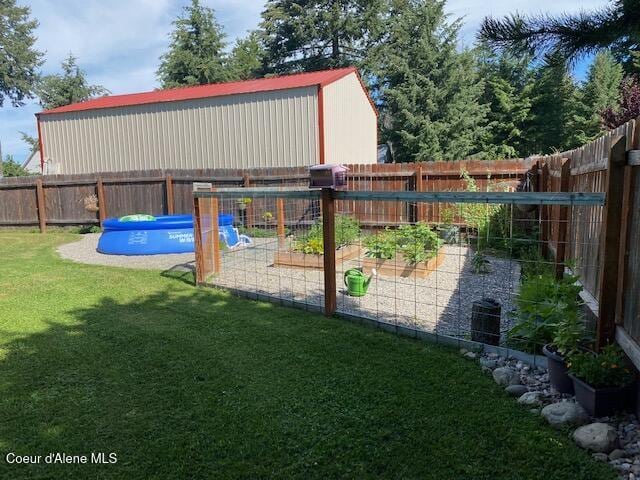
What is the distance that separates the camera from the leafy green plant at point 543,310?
3.08m

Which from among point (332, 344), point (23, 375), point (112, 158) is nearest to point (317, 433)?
point (332, 344)

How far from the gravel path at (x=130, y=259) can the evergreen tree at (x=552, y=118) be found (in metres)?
24.1

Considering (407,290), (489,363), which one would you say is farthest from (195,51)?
(489,363)

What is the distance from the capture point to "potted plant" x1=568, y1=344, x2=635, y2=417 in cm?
253

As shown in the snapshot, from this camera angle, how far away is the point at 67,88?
3525cm

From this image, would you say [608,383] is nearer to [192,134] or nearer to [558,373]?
[558,373]

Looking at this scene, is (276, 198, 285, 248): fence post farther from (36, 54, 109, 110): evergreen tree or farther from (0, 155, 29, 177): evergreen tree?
(36, 54, 109, 110): evergreen tree

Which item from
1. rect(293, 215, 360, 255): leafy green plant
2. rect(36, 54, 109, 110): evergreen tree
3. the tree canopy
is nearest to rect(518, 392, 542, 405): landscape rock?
the tree canopy

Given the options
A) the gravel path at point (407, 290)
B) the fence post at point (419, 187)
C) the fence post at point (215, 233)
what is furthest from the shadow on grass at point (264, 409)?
the fence post at point (419, 187)

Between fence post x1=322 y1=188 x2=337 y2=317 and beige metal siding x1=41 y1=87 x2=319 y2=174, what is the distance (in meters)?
9.33

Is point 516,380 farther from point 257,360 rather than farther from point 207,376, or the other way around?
point 207,376

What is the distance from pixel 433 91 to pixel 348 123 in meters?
9.82

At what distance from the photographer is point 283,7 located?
1142 inches

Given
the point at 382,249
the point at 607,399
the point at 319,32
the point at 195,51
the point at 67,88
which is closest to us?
the point at 607,399
